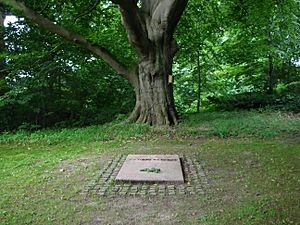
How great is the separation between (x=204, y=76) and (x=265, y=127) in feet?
17.3

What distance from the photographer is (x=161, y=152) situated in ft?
20.2

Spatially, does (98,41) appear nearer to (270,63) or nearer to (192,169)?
(192,169)

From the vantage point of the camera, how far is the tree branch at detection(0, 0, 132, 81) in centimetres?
861

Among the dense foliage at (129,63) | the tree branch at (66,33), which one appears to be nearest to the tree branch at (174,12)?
the tree branch at (66,33)

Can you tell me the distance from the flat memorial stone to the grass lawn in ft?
1.49

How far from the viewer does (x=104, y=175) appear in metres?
4.80

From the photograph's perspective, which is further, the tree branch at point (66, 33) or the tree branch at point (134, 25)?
the tree branch at point (66, 33)

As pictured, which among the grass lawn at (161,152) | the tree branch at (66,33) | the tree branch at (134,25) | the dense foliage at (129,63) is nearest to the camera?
the grass lawn at (161,152)

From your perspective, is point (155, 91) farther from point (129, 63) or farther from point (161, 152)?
point (161, 152)

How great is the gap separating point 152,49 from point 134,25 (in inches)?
40.8

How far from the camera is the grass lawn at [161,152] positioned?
11.2ft

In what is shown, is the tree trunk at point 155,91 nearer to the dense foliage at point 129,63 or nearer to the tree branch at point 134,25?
the tree branch at point 134,25

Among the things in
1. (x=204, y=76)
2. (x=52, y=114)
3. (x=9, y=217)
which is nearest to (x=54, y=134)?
(x=52, y=114)

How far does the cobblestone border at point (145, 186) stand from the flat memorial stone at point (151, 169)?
9 centimetres
